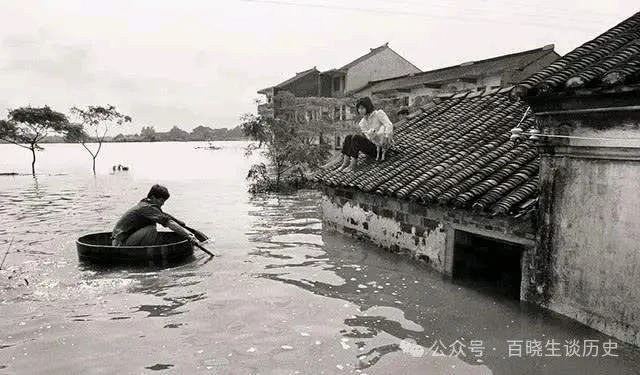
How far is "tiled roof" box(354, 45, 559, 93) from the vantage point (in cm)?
2709

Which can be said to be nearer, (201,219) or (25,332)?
(25,332)

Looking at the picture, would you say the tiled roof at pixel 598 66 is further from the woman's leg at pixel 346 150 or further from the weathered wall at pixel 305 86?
the weathered wall at pixel 305 86

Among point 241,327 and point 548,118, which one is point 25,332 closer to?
point 241,327

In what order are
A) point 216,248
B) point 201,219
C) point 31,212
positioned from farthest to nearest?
point 31,212, point 201,219, point 216,248

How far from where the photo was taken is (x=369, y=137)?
12.3 metres

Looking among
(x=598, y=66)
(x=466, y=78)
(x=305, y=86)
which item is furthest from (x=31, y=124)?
(x=598, y=66)

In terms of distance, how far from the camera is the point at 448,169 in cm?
945

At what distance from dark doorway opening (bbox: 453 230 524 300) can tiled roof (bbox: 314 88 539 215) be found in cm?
93

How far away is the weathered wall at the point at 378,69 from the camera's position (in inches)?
1668

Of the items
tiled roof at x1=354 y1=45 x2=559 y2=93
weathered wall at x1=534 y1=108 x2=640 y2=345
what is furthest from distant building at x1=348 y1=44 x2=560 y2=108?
weathered wall at x1=534 y1=108 x2=640 y2=345

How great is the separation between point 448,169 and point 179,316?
218 inches

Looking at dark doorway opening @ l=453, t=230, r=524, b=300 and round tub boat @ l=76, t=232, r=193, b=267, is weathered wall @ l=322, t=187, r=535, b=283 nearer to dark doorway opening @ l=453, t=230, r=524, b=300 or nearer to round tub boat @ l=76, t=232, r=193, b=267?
dark doorway opening @ l=453, t=230, r=524, b=300

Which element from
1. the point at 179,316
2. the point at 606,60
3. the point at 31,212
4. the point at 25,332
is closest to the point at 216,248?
the point at 179,316

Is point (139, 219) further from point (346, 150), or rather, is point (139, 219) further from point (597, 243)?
point (597, 243)
